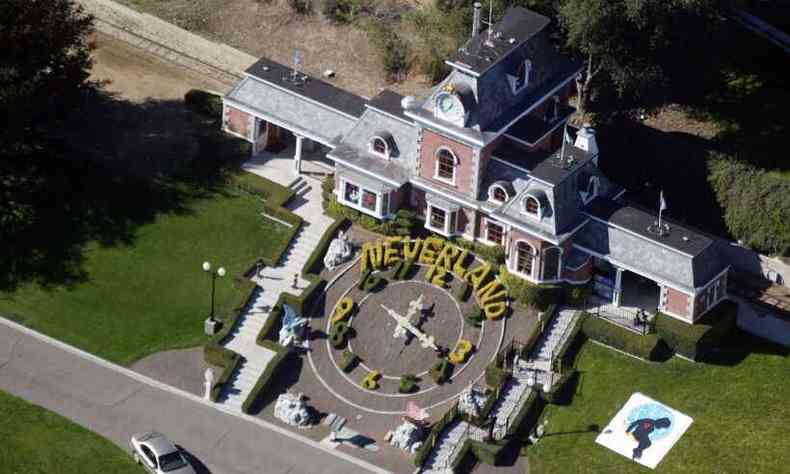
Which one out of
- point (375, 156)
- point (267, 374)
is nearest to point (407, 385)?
point (267, 374)

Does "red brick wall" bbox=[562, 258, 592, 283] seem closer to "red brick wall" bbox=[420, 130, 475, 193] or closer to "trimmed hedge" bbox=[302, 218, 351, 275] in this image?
"red brick wall" bbox=[420, 130, 475, 193]

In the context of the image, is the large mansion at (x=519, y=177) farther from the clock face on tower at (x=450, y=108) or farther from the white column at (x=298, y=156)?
the white column at (x=298, y=156)

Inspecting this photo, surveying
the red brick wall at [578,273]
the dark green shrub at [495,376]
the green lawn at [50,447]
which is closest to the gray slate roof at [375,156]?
the red brick wall at [578,273]

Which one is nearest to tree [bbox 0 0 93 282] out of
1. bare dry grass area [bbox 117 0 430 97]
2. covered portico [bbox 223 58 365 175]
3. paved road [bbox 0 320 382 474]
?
paved road [bbox 0 320 382 474]

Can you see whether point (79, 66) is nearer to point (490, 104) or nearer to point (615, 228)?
point (490, 104)

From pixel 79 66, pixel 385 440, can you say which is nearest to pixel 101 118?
pixel 79 66
